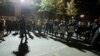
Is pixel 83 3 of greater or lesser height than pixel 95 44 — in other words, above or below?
above

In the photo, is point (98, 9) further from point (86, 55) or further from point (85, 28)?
point (86, 55)

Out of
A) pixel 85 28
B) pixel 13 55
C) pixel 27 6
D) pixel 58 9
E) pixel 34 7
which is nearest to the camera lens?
pixel 13 55

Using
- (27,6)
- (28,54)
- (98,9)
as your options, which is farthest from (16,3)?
(28,54)

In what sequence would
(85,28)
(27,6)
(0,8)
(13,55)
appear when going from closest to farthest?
(13,55) < (85,28) < (0,8) < (27,6)

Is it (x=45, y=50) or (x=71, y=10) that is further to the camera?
(x=71, y=10)

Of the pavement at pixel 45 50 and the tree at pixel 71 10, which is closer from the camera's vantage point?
the pavement at pixel 45 50

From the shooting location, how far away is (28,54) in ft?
39.3

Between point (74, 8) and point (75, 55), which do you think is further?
point (74, 8)

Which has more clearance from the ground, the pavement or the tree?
the tree

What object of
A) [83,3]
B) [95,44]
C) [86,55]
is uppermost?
[83,3]

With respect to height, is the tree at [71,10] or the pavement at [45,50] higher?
the tree at [71,10]

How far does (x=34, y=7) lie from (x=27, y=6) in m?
3.82

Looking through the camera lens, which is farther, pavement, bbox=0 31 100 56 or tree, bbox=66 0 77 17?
tree, bbox=66 0 77 17

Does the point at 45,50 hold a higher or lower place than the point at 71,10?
lower
